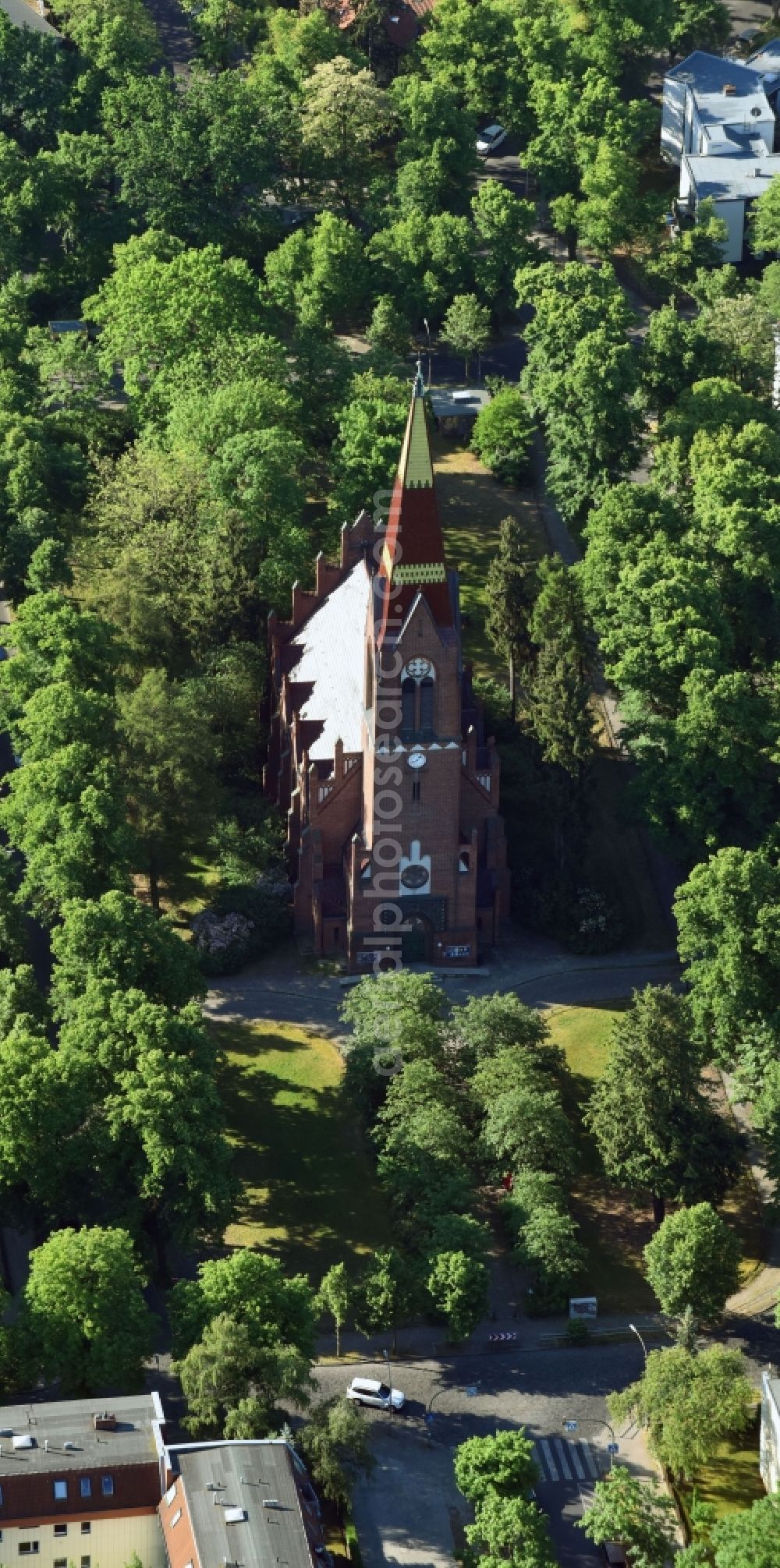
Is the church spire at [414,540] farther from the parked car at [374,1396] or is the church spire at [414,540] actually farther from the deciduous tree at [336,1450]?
the deciduous tree at [336,1450]

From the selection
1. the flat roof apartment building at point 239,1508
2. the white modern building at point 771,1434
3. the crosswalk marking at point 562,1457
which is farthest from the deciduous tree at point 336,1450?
the white modern building at point 771,1434

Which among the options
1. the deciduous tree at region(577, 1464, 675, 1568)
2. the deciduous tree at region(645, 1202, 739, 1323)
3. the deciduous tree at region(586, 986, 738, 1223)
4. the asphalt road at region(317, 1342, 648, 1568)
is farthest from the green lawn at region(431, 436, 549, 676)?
the deciduous tree at region(577, 1464, 675, 1568)

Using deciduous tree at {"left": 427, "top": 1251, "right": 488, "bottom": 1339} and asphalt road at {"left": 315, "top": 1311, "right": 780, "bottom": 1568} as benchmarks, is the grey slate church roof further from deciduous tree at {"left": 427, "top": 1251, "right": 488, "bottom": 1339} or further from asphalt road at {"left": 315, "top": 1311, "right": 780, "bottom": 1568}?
asphalt road at {"left": 315, "top": 1311, "right": 780, "bottom": 1568}

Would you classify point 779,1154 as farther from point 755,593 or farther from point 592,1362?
point 755,593

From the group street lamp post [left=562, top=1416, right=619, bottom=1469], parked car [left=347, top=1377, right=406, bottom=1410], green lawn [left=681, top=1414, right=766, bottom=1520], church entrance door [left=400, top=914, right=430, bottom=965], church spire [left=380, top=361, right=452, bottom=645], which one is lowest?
green lawn [left=681, top=1414, right=766, bottom=1520]

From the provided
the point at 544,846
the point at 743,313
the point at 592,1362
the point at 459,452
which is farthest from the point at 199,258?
the point at 592,1362

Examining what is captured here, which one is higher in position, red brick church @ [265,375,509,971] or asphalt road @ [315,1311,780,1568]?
red brick church @ [265,375,509,971]
